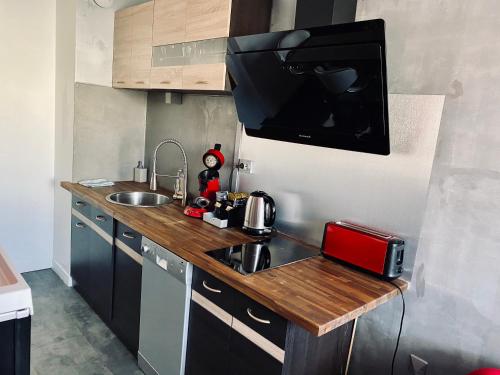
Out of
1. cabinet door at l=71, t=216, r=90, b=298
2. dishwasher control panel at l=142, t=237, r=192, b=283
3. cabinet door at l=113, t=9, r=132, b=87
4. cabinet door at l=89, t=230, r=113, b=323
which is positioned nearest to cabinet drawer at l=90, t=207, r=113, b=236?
cabinet door at l=89, t=230, r=113, b=323

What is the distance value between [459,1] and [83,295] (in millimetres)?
2959

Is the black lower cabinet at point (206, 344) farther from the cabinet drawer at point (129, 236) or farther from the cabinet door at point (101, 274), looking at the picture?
the cabinet door at point (101, 274)

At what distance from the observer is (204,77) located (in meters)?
2.09

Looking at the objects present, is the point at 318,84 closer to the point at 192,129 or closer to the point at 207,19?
the point at 207,19

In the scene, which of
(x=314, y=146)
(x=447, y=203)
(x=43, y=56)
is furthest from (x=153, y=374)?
(x=43, y=56)

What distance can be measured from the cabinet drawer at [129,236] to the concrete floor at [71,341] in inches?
27.4

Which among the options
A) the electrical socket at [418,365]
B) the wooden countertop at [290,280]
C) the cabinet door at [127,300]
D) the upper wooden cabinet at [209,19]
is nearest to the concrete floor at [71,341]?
the cabinet door at [127,300]

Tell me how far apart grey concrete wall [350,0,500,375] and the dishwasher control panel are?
0.95 metres

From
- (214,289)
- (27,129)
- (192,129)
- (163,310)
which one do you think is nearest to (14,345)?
(214,289)

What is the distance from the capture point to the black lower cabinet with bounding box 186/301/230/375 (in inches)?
61.9

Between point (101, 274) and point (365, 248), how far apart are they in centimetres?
176

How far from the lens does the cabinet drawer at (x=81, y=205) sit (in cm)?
267

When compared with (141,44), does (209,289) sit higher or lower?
lower

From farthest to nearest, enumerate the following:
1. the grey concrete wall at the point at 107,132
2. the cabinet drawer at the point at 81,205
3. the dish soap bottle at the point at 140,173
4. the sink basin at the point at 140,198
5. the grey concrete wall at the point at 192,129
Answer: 1. the dish soap bottle at the point at 140,173
2. the grey concrete wall at the point at 107,132
3. the sink basin at the point at 140,198
4. the cabinet drawer at the point at 81,205
5. the grey concrete wall at the point at 192,129
